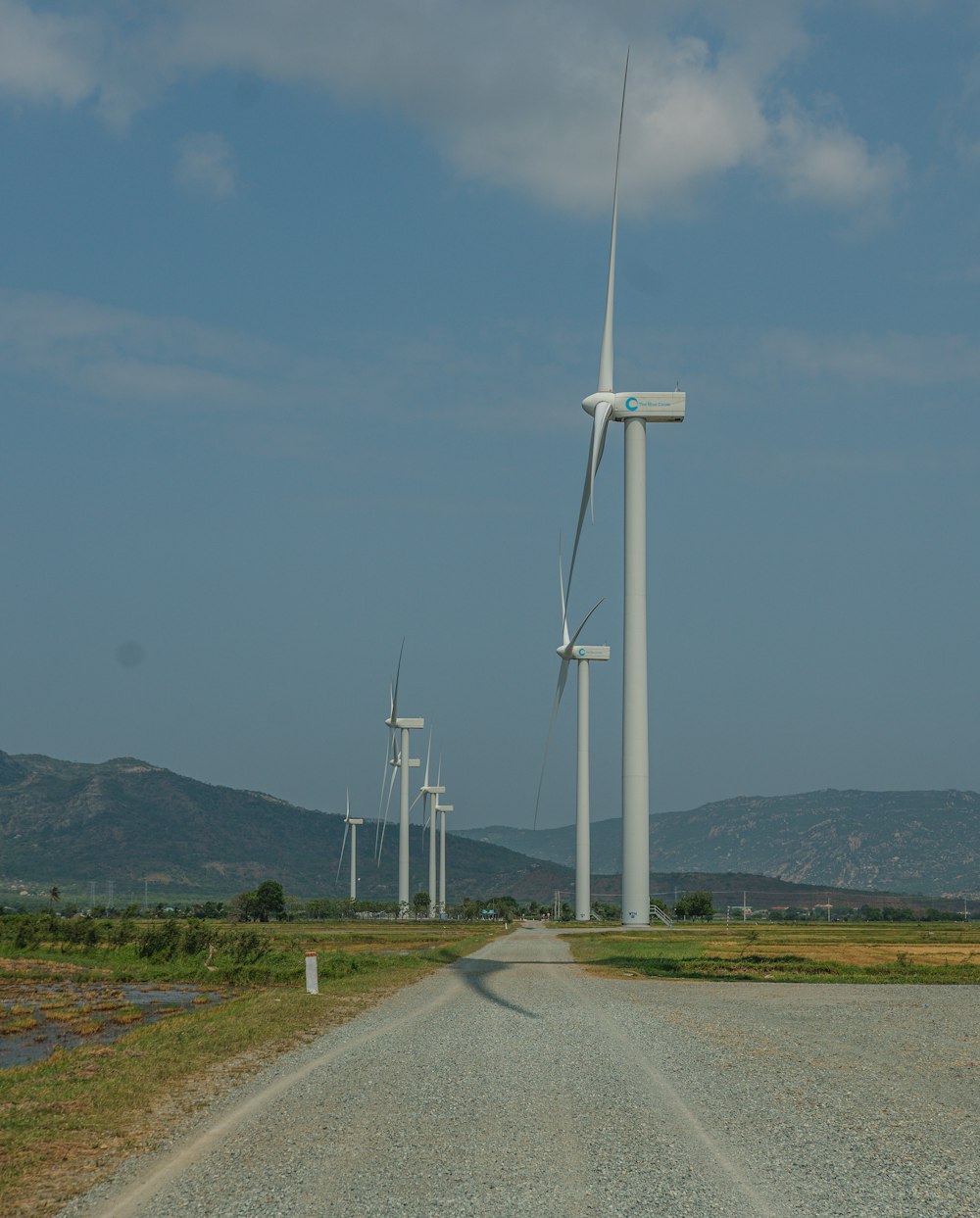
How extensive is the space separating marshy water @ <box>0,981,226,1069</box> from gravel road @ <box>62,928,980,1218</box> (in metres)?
6.94

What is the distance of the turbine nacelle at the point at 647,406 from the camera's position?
273 ft

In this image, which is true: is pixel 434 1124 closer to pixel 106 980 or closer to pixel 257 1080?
pixel 257 1080

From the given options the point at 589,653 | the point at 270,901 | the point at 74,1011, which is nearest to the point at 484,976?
the point at 74,1011

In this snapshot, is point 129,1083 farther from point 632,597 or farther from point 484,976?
point 632,597

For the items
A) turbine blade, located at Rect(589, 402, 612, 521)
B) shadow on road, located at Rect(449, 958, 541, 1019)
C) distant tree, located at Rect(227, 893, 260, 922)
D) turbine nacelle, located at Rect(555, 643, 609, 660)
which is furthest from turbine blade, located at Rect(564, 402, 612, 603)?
distant tree, located at Rect(227, 893, 260, 922)

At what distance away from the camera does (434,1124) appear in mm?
17438

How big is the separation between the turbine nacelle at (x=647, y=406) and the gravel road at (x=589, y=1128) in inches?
2209

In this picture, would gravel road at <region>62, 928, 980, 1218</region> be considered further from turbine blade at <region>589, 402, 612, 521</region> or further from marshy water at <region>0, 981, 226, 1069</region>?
turbine blade at <region>589, 402, 612, 521</region>

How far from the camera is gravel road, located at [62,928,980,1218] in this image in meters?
13.2

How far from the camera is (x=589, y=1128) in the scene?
56.0 ft

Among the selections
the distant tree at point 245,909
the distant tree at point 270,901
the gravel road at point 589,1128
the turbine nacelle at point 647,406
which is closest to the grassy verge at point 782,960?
the gravel road at point 589,1128

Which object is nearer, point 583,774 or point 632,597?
point 632,597

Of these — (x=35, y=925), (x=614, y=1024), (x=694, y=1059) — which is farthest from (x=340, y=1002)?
(x=35, y=925)

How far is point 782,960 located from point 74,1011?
35.9 meters
